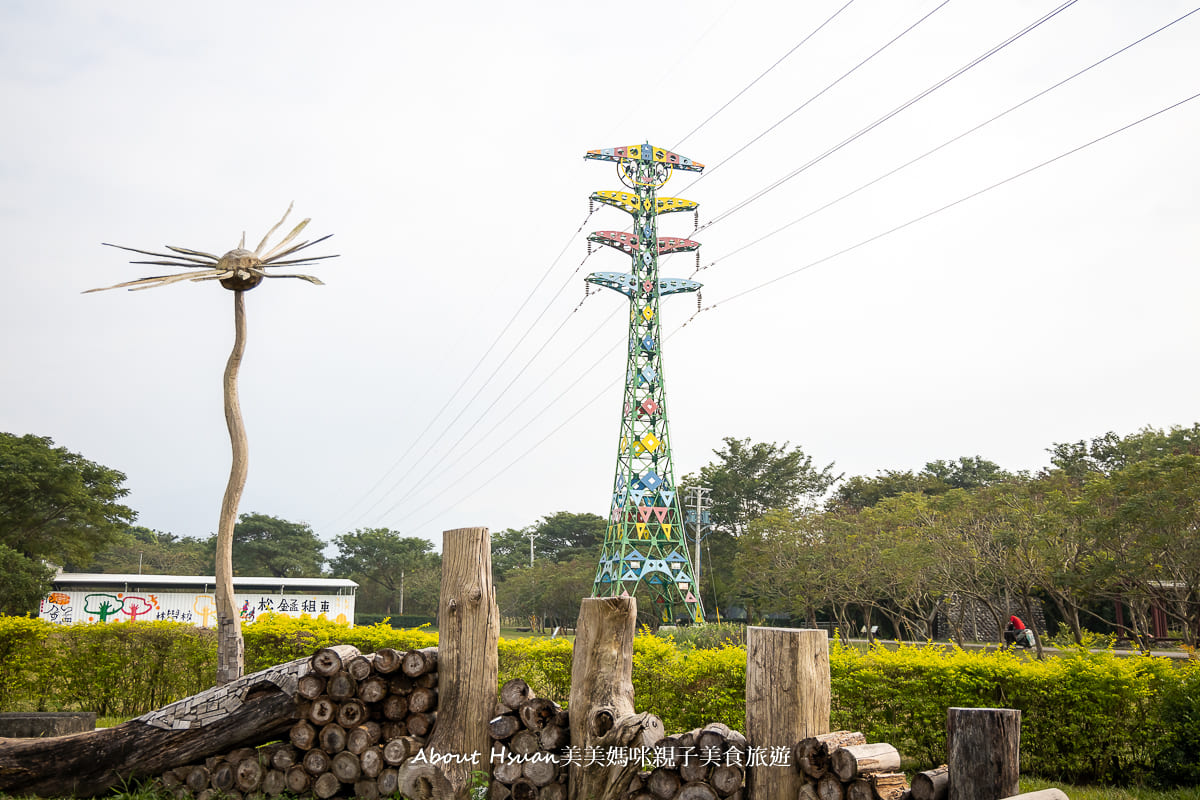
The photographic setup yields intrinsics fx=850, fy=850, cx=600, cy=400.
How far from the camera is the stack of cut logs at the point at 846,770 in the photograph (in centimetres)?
427

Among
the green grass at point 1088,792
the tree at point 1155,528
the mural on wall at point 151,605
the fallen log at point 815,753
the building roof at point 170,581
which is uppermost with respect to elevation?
the tree at point 1155,528

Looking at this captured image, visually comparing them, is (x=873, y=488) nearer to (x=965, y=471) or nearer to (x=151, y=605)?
(x=965, y=471)

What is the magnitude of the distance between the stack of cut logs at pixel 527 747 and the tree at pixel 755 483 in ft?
134

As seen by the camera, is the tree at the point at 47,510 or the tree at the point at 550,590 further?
the tree at the point at 550,590

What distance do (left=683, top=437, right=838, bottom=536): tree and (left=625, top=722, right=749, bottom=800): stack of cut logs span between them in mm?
41228

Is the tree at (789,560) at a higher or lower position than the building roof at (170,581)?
higher

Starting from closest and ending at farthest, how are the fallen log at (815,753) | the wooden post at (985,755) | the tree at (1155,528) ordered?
the wooden post at (985,755) → the fallen log at (815,753) → the tree at (1155,528)

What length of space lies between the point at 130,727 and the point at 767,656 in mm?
4220

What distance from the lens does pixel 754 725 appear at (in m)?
4.75

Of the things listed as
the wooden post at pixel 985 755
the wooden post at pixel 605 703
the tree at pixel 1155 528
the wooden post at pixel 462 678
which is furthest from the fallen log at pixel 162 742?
the tree at pixel 1155 528

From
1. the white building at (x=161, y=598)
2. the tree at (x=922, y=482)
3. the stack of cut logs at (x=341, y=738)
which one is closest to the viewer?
the stack of cut logs at (x=341, y=738)

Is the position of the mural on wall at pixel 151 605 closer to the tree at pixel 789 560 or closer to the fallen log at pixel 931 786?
the tree at pixel 789 560

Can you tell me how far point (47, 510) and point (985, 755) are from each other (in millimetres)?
31504

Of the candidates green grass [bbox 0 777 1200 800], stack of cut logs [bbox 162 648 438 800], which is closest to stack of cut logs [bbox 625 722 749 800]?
stack of cut logs [bbox 162 648 438 800]
